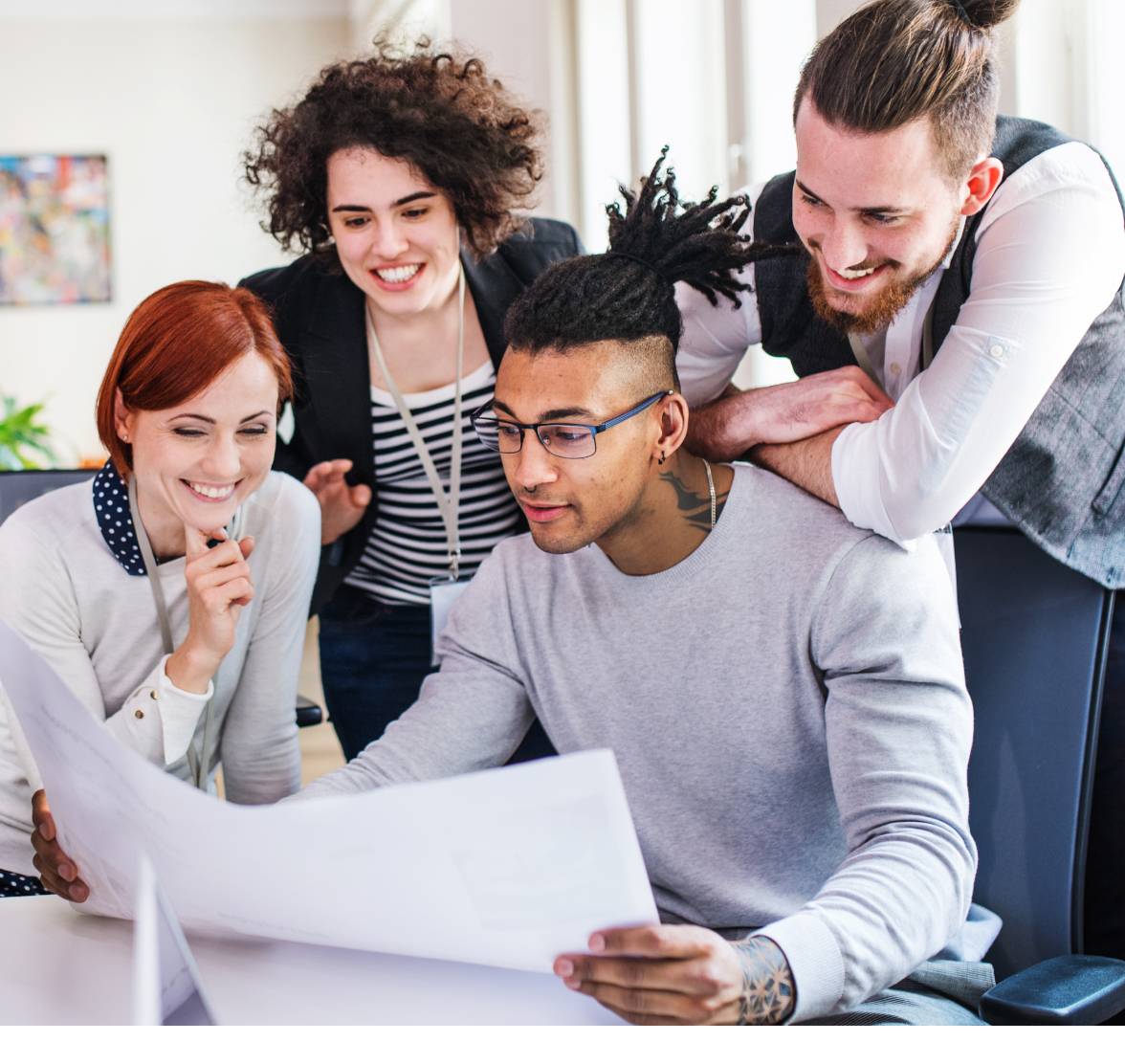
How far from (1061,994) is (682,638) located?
438mm

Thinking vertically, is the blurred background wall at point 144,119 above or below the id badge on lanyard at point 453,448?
above

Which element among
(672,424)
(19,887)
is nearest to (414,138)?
(672,424)

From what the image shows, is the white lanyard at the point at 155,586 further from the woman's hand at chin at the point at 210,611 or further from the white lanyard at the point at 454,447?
the white lanyard at the point at 454,447

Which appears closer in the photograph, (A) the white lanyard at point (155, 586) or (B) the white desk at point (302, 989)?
(B) the white desk at point (302, 989)

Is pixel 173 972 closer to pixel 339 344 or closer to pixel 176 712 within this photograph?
pixel 176 712

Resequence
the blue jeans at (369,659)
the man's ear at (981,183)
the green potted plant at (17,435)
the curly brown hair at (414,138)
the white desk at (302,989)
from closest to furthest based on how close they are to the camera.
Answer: the white desk at (302,989)
the man's ear at (981,183)
the curly brown hair at (414,138)
the blue jeans at (369,659)
the green potted plant at (17,435)

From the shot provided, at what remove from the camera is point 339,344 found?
5.76 feet

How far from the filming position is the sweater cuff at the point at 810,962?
0.86 m

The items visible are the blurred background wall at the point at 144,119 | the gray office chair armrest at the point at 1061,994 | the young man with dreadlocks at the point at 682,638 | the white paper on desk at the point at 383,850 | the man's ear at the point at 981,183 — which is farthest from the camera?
the blurred background wall at the point at 144,119

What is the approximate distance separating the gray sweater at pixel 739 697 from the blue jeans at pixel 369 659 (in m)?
0.57

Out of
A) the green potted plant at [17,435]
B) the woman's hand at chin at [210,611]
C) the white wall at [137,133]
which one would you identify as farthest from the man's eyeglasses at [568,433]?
the white wall at [137,133]

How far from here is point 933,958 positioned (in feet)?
3.90

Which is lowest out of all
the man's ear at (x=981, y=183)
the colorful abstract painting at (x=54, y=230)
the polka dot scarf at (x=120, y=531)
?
the polka dot scarf at (x=120, y=531)

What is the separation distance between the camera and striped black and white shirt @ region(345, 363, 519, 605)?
1.78 m
